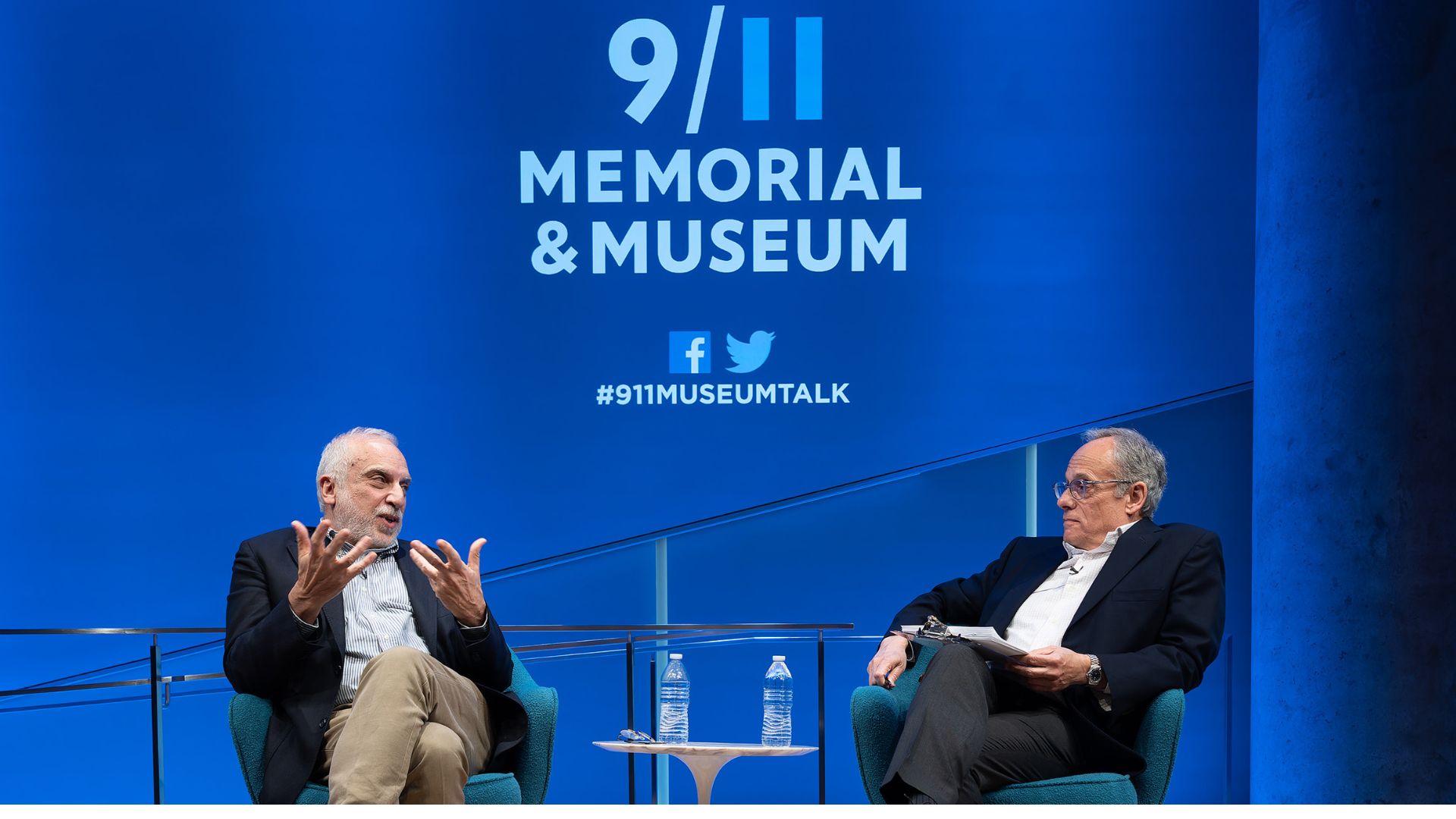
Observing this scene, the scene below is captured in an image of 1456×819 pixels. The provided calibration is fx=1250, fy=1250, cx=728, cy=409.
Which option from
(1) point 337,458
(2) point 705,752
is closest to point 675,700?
(2) point 705,752

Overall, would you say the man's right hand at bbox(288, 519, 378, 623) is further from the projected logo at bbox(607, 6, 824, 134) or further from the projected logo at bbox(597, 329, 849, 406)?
the projected logo at bbox(607, 6, 824, 134)

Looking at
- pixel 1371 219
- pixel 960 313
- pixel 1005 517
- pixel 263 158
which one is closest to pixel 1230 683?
pixel 1005 517

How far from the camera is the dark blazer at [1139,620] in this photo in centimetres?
275

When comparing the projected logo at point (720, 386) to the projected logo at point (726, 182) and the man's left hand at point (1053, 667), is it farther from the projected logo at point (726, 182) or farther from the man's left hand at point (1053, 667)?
the man's left hand at point (1053, 667)

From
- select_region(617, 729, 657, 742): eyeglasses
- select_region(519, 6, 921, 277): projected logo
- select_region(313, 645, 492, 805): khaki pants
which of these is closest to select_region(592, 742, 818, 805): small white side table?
select_region(617, 729, 657, 742): eyeglasses

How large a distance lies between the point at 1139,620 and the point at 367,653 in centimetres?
181

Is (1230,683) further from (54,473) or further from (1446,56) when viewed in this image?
(54,473)

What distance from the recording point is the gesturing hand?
273cm

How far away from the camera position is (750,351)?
4.60 m

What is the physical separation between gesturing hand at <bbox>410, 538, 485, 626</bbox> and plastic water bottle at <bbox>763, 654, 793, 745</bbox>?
1.85 m

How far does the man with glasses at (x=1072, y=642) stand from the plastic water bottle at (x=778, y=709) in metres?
1.38

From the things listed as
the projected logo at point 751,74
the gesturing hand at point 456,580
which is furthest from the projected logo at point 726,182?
the gesturing hand at point 456,580

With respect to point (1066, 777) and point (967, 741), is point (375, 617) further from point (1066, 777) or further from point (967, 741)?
point (1066, 777)

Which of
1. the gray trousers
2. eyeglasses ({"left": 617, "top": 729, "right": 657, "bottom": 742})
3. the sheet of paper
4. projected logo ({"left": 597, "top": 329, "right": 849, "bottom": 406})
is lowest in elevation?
eyeglasses ({"left": 617, "top": 729, "right": 657, "bottom": 742})
